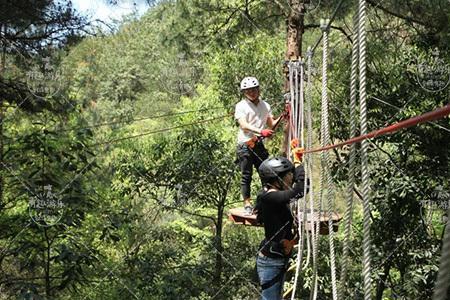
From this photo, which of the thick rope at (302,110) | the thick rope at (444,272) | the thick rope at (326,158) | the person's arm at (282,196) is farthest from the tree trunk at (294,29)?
the thick rope at (444,272)

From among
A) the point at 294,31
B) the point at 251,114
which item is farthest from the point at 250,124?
the point at 294,31

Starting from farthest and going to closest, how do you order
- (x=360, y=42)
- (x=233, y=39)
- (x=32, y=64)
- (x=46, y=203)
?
(x=233, y=39) < (x=32, y=64) < (x=46, y=203) < (x=360, y=42)

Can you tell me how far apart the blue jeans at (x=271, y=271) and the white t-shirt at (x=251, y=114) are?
1.04 meters

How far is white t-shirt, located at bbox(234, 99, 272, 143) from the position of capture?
3111 mm

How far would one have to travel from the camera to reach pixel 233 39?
546 cm

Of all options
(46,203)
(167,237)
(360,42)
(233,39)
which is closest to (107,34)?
(233,39)

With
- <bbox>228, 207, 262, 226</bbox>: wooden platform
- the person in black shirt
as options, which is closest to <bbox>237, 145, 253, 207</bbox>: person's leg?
<bbox>228, 207, 262, 226</bbox>: wooden platform

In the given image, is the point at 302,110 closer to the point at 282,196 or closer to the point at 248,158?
the point at 248,158

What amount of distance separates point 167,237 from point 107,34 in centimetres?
232

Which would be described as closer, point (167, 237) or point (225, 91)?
→ point (167, 237)

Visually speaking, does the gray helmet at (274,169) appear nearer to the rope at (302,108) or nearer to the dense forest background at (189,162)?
the rope at (302,108)

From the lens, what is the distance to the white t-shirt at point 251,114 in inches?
122

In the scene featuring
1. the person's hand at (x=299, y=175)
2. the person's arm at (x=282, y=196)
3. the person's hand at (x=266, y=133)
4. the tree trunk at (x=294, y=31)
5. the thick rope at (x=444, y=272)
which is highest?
the tree trunk at (x=294, y=31)

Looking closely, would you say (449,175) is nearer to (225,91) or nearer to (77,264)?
(77,264)
